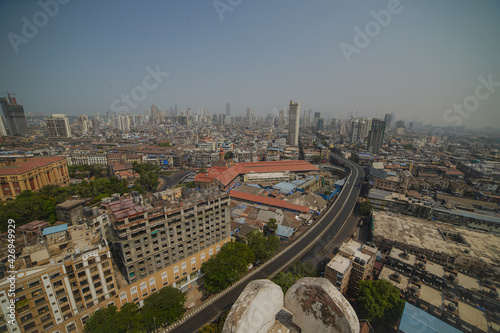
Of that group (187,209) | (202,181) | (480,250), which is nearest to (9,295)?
(187,209)

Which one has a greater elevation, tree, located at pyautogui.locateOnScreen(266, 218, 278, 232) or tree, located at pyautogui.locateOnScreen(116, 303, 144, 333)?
tree, located at pyautogui.locateOnScreen(116, 303, 144, 333)

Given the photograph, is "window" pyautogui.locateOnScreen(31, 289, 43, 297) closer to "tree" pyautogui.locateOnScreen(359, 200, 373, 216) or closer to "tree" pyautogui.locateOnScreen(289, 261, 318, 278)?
"tree" pyautogui.locateOnScreen(289, 261, 318, 278)

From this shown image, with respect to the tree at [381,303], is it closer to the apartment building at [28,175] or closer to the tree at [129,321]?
the tree at [129,321]

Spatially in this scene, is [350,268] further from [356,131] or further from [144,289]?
[356,131]

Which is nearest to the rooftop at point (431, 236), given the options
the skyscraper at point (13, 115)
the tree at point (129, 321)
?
the tree at point (129, 321)

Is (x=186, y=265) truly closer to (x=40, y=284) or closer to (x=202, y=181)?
(x=40, y=284)

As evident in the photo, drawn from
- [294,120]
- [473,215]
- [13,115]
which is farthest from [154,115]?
[473,215]

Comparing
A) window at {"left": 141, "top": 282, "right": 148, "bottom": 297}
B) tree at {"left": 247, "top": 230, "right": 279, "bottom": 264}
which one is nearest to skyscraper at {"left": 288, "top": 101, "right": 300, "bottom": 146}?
tree at {"left": 247, "top": 230, "right": 279, "bottom": 264}
